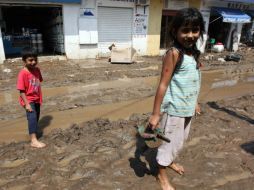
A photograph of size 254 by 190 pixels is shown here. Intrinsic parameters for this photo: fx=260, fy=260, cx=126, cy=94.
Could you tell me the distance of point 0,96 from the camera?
653cm

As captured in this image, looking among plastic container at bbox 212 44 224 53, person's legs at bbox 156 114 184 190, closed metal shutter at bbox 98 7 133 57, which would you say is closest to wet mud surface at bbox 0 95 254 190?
person's legs at bbox 156 114 184 190

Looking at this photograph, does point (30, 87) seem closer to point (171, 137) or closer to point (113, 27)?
point (171, 137)

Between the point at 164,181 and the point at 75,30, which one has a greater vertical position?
the point at 75,30

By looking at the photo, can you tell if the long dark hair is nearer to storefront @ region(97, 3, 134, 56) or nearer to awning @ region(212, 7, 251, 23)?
storefront @ region(97, 3, 134, 56)

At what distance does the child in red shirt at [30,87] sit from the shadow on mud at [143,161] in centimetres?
141

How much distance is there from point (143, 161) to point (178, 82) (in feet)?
5.08

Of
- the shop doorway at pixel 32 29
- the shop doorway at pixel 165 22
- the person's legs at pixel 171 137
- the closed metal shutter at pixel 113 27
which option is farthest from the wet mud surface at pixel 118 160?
the shop doorway at pixel 165 22

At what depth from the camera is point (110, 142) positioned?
13.4ft

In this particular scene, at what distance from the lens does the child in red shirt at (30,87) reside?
3.51m

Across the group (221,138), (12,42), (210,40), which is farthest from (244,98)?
(210,40)

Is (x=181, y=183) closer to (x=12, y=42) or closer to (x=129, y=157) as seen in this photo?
(x=129, y=157)

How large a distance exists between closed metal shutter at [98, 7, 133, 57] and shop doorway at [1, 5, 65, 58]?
1.89 m

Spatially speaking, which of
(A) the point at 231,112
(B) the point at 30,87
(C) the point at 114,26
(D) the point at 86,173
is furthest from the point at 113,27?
(D) the point at 86,173

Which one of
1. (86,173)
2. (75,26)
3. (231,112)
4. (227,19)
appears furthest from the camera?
(227,19)
